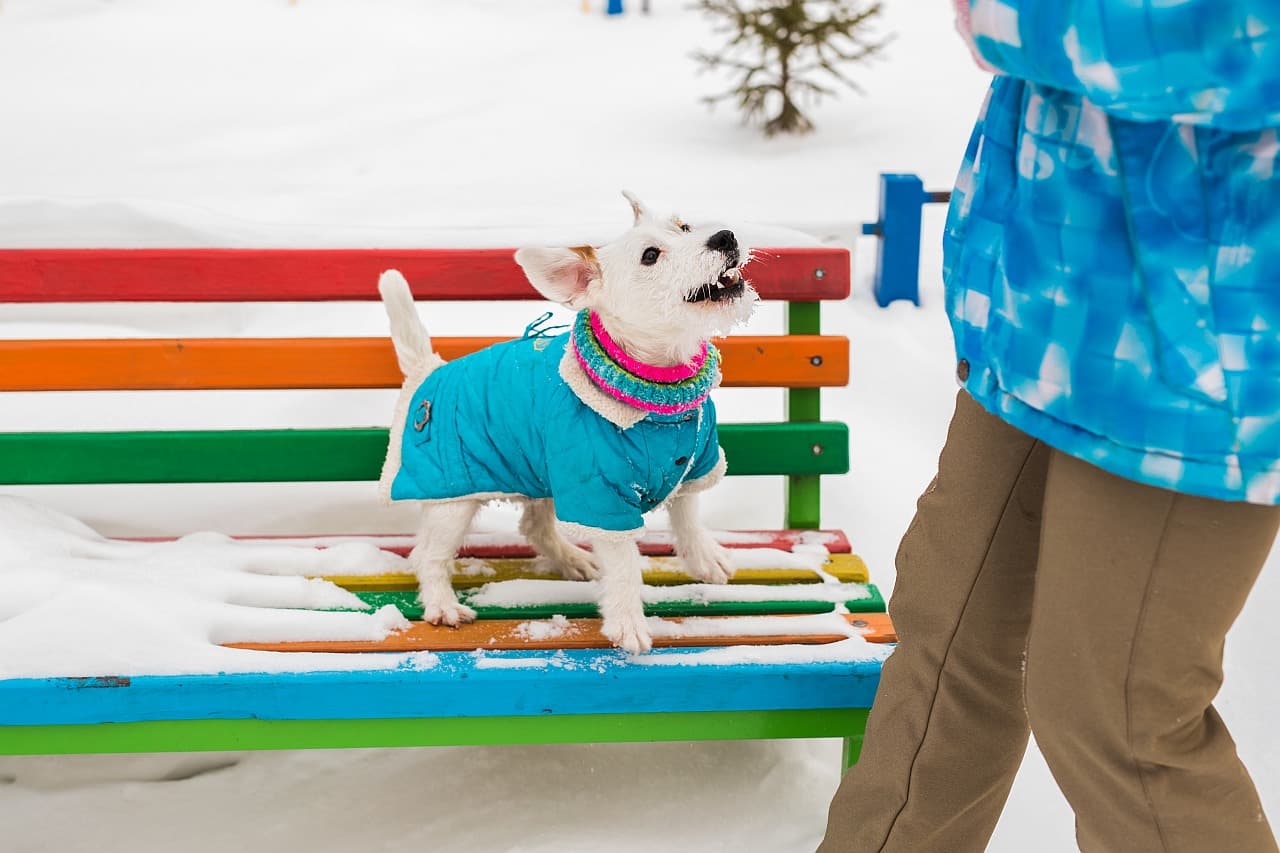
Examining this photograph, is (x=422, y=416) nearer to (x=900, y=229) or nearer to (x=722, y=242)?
(x=722, y=242)

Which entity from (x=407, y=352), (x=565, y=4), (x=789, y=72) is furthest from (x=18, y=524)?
(x=565, y=4)

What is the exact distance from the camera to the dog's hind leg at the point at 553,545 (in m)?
2.47

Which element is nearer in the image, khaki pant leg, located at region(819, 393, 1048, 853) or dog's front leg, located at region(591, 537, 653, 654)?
khaki pant leg, located at region(819, 393, 1048, 853)

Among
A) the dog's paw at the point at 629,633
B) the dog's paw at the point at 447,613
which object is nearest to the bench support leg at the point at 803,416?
the dog's paw at the point at 629,633

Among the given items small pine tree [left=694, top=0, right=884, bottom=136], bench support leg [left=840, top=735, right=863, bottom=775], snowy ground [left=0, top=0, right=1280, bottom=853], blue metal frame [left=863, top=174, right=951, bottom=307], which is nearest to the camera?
bench support leg [left=840, top=735, right=863, bottom=775]

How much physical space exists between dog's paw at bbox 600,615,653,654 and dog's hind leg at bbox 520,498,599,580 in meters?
0.33

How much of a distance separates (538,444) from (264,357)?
0.81m

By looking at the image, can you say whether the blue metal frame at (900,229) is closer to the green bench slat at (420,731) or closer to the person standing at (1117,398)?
the green bench slat at (420,731)

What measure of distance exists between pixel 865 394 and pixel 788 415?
3.73ft

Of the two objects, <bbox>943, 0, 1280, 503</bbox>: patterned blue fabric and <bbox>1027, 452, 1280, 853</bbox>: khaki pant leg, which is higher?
<bbox>943, 0, 1280, 503</bbox>: patterned blue fabric

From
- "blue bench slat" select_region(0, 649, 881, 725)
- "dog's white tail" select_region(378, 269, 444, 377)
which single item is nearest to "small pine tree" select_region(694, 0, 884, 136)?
"dog's white tail" select_region(378, 269, 444, 377)

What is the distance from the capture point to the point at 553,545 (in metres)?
2.49

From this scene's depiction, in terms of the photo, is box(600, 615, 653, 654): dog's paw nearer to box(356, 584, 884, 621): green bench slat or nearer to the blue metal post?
box(356, 584, 884, 621): green bench slat

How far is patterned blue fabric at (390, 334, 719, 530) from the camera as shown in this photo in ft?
6.77
